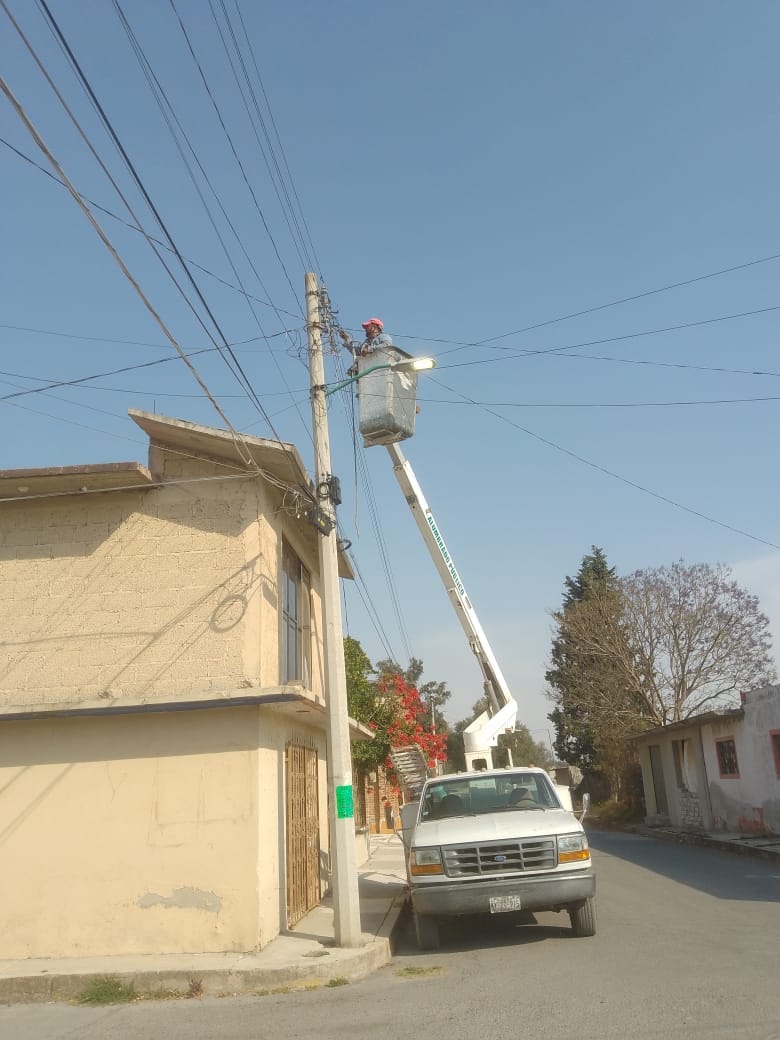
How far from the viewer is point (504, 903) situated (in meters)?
8.89

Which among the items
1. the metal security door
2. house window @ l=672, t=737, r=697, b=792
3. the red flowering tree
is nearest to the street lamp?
the metal security door

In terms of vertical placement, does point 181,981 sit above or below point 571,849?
below

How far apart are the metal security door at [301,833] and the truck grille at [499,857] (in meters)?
2.40

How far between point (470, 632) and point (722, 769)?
43.5 feet

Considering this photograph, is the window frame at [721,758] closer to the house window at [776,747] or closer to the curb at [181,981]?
the house window at [776,747]

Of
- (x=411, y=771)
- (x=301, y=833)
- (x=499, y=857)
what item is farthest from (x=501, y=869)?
(x=411, y=771)

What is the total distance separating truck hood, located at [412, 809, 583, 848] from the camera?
927 cm

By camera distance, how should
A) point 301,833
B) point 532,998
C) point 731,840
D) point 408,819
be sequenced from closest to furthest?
point 532,998, point 301,833, point 408,819, point 731,840

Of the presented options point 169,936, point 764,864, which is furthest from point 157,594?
point 764,864

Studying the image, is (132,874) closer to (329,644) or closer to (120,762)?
(120,762)

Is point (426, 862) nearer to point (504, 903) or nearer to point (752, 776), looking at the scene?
point (504, 903)

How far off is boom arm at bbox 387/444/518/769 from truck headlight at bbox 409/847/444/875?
4.42 m

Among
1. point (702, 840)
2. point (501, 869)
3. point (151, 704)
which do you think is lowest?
point (702, 840)

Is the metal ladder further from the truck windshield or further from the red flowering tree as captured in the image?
the red flowering tree
